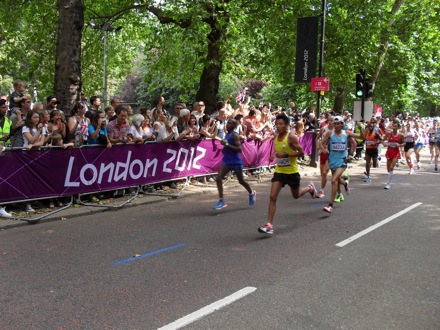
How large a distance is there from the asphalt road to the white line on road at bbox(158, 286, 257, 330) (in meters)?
0.02

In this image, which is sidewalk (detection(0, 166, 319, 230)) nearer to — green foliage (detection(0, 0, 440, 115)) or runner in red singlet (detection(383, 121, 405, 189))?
green foliage (detection(0, 0, 440, 115))

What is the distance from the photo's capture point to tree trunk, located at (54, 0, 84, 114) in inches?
431

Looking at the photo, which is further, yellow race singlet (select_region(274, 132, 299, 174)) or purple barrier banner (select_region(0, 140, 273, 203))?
purple barrier banner (select_region(0, 140, 273, 203))

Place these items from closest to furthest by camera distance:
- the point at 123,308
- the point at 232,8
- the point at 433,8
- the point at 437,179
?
the point at 123,308
the point at 232,8
the point at 437,179
the point at 433,8

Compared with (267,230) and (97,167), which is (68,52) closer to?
(97,167)

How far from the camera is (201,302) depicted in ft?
14.5

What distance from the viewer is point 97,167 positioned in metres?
9.30

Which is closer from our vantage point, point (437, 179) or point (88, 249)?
point (88, 249)

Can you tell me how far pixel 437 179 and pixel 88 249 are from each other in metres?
13.1

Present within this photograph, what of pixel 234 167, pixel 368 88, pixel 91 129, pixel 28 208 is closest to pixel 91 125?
pixel 91 129

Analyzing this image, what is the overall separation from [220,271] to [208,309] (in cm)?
116

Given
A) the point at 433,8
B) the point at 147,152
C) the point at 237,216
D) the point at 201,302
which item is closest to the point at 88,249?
the point at 201,302

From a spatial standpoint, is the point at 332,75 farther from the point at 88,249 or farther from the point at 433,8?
the point at 88,249

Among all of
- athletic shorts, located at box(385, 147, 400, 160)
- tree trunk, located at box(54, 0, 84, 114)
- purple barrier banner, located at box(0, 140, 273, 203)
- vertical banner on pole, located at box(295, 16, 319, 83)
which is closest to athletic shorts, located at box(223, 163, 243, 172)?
purple barrier banner, located at box(0, 140, 273, 203)
